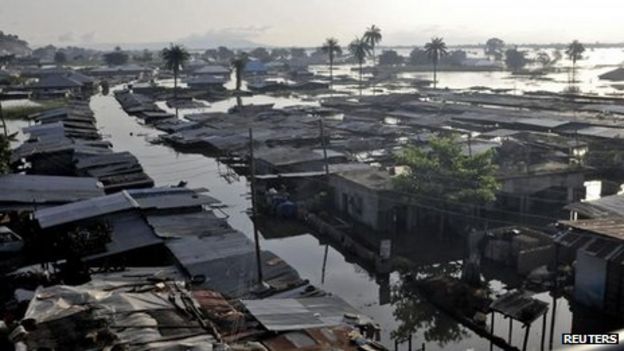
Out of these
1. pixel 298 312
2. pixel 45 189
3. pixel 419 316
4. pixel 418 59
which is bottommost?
pixel 419 316

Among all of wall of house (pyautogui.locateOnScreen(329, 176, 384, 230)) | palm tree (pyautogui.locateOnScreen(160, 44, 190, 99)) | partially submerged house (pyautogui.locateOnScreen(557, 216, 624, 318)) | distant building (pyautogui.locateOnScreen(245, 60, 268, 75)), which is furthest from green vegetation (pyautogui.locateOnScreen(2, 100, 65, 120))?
partially submerged house (pyautogui.locateOnScreen(557, 216, 624, 318))

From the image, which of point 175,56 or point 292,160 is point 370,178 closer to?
point 292,160

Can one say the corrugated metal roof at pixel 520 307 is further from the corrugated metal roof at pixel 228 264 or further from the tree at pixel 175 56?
the tree at pixel 175 56

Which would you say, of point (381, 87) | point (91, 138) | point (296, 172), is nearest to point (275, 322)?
point (296, 172)

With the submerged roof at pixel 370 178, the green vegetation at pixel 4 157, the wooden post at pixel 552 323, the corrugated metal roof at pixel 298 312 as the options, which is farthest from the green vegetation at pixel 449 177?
the green vegetation at pixel 4 157

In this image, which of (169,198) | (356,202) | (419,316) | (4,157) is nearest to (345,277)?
(419,316)

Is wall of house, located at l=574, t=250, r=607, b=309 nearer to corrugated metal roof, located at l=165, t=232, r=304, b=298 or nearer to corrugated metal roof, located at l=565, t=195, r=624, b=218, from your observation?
corrugated metal roof, located at l=565, t=195, r=624, b=218
